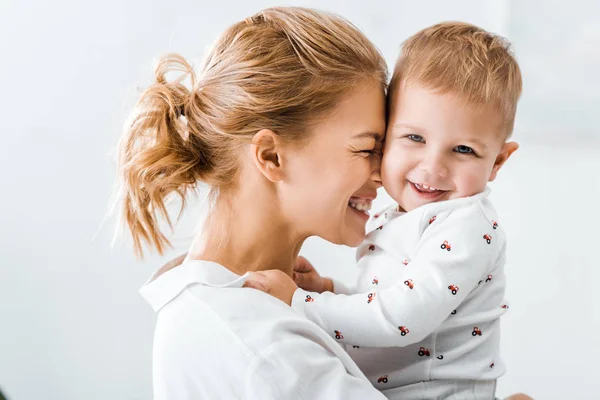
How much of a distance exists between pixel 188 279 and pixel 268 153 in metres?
0.28

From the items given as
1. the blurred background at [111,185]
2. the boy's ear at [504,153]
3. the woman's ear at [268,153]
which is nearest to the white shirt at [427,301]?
the boy's ear at [504,153]

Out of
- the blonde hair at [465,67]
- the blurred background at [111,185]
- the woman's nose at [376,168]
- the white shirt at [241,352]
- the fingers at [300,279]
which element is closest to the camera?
the white shirt at [241,352]

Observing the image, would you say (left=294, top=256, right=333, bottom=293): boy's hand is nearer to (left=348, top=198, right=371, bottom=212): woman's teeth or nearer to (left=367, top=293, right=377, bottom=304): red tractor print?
(left=348, top=198, right=371, bottom=212): woman's teeth

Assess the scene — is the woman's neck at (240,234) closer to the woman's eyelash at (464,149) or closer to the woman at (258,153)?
the woman at (258,153)

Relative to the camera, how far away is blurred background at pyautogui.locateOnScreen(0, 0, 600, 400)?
255cm

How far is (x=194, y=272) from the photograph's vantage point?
1.37 m

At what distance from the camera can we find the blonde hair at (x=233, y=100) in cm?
144

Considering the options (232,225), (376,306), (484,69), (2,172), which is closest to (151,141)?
(232,225)

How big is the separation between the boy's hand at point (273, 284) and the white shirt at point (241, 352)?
0.03 metres

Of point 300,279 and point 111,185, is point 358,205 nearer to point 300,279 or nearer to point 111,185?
point 300,279

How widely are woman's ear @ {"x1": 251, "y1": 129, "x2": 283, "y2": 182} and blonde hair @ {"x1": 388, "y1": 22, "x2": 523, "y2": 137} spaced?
26 cm

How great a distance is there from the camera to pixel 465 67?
A: 1.45 m

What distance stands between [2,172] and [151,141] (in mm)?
1593

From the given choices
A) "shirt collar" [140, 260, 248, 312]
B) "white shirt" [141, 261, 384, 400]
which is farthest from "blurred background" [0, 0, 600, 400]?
"white shirt" [141, 261, 384, 400]
